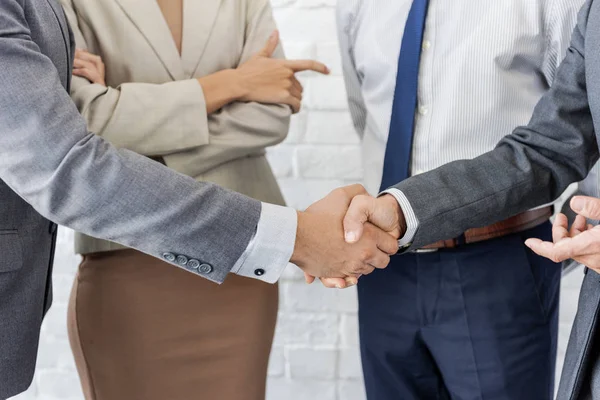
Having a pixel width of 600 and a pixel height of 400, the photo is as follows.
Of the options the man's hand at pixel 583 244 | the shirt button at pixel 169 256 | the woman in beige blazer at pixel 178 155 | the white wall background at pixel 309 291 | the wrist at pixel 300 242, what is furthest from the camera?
the white wall background at pixel 309 291

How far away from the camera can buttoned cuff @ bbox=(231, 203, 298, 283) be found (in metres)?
1.15

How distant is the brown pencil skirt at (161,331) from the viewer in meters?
1.37

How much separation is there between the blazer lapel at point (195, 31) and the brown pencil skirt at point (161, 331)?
14.7 inches

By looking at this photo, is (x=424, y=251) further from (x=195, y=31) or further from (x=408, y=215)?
(x=195, y=31)

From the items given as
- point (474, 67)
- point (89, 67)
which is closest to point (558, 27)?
point (474, 67)

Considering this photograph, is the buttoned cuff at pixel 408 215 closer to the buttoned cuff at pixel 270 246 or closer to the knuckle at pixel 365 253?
the knuckle at pixel 365 253

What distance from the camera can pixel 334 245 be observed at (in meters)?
1.26

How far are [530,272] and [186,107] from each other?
2.26ft

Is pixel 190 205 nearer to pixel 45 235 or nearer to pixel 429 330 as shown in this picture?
pixel 45 235

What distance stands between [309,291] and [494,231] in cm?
79

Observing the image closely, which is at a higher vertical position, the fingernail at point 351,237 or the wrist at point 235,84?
the wrist at point 235,84

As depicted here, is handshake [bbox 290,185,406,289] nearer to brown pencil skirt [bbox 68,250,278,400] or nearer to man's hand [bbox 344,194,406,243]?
man's hand [bbox 344,194,406,243]

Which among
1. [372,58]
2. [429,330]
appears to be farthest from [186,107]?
[429,330]

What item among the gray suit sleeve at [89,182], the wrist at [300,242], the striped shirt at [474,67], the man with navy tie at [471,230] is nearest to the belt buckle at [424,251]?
the man with navy tie at [471,230]
